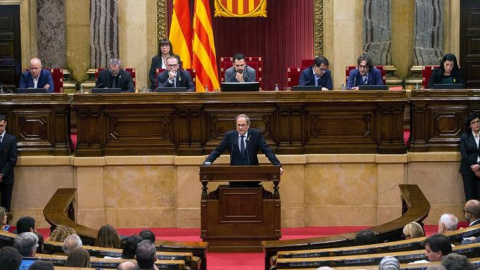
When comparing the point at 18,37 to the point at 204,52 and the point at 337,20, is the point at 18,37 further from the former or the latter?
the point at 337,20


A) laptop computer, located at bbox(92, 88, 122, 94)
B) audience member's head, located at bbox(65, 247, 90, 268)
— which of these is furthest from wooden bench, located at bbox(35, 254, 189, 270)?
laptop computer, located at bbox(92, 88, 122, 94)

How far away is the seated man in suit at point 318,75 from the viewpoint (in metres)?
14.2

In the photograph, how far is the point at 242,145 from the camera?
12320 millimetres

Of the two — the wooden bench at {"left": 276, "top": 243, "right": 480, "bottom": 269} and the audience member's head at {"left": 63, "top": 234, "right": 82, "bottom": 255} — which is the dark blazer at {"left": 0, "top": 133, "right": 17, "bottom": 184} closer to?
the audience member's head at {"left": 63, "top": 234, "right": 82, "bottom": 255}

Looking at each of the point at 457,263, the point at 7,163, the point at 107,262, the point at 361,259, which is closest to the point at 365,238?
the point at 361,259

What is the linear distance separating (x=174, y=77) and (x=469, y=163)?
12.9 ft

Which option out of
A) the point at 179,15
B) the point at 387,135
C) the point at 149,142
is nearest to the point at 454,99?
the point at 387,135

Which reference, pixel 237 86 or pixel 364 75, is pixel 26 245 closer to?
pixel 237 86

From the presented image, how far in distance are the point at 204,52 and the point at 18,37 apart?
3.16m

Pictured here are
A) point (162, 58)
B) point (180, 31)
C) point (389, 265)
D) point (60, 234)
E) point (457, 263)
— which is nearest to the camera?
point (457, 263)

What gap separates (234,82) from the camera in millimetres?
13727

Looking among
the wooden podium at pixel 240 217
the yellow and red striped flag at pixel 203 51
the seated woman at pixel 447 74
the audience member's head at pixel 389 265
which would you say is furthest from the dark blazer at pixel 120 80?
the audience member's head at pixel 389 265

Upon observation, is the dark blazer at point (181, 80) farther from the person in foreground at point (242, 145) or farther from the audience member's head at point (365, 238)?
the audience member's head at point (365, 238)

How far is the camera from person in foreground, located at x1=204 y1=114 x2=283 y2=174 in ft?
40.3
